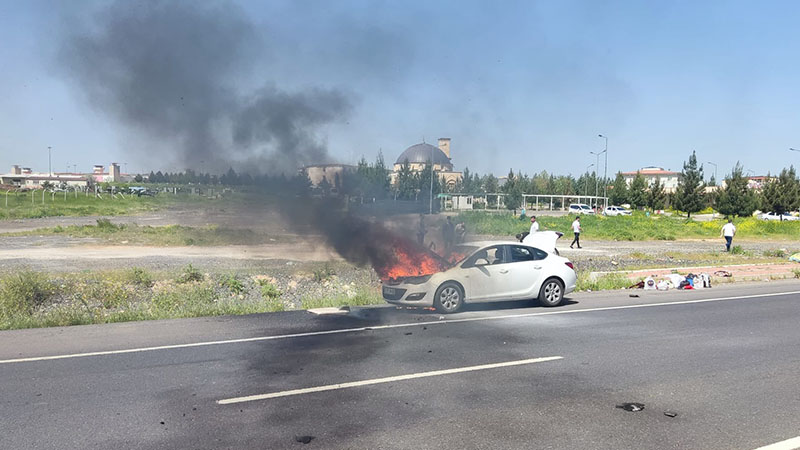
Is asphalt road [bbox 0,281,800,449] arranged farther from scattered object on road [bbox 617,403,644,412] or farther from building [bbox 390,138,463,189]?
building [bbox 390,138,463,189]

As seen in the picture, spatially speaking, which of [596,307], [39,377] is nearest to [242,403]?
[39,377]

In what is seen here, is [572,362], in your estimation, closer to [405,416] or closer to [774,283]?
[405,416]

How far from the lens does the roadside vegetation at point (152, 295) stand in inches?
472

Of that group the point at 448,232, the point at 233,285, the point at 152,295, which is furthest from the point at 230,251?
the point at 448,232

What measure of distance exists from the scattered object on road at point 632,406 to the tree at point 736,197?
61.1 m

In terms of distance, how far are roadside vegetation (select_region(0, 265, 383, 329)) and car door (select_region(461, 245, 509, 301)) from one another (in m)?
2.45

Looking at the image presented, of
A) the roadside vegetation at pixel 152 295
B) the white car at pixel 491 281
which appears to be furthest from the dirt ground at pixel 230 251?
the white car at pixel 491 281

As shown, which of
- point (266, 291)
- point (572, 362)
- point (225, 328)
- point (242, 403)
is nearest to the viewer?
point (242, 403)

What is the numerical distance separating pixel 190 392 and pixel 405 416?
99.2 inches

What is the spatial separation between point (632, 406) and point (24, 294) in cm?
1389

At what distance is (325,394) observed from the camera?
260 inches

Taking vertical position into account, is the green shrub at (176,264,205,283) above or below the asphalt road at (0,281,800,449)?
below

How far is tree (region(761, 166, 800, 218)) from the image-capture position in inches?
2436

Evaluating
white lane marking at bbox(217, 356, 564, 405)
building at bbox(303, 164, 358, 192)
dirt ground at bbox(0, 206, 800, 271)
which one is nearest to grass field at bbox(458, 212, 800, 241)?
dirt ground at bbox(0, 206, 800, 271)
